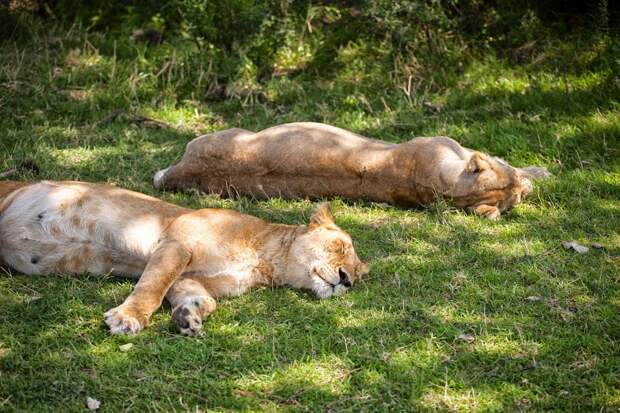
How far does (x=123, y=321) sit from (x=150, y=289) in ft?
1.06

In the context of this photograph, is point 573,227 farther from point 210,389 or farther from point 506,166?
point 210,389

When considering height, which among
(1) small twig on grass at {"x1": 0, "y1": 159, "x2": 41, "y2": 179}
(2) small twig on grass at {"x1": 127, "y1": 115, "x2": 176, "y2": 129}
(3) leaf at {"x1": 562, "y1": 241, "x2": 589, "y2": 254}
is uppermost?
(3) leaf at {"x1": 562, "y1": 241, "x2": 589, "y2": 254}

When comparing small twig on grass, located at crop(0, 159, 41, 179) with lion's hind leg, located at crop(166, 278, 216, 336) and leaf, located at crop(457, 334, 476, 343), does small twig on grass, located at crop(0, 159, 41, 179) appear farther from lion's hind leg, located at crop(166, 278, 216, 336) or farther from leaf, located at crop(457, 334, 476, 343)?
leaf, located at crop(457, 334, 476, 343)

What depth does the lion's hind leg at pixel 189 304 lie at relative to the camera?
5.33 m

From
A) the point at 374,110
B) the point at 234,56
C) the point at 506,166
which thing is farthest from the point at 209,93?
the point at 506,166

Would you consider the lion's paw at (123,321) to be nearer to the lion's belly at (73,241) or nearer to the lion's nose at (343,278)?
the lion's belly at (73,241)

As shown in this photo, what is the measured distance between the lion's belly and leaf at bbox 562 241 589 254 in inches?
A: 122

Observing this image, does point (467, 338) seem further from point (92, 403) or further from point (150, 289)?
A: point (92, 403)

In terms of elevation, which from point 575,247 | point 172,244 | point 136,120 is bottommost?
point 136,120

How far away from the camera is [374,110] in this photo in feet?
32.0

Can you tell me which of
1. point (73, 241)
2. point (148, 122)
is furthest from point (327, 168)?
point (148, 122)

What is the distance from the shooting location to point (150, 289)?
5516 mm

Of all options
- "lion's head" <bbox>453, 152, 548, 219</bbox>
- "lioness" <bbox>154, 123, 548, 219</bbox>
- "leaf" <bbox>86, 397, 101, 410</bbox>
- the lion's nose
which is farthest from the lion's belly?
"lion's head" <bbox>453, 152, 548, 219</bbox>

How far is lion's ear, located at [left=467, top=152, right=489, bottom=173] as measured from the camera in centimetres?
744
